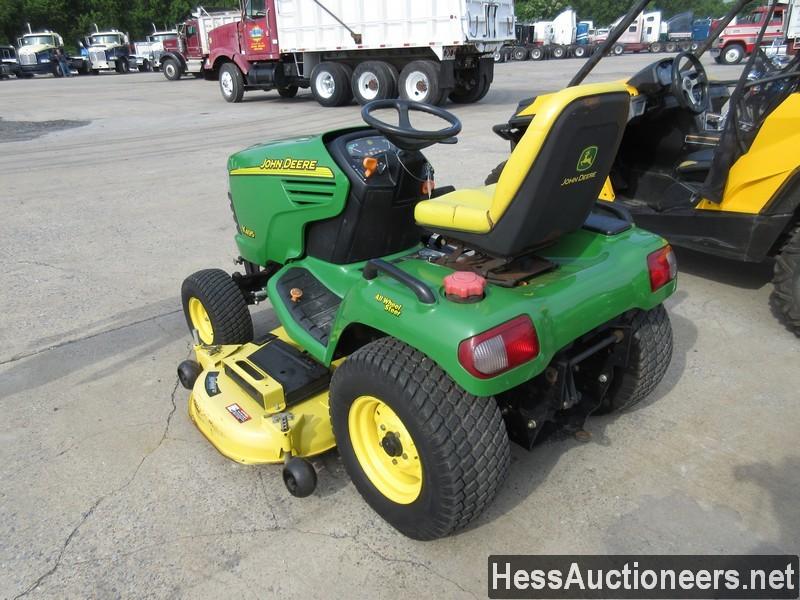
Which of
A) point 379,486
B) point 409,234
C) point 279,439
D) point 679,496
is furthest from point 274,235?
point 679,496

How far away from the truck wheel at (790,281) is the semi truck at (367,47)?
9754 mm

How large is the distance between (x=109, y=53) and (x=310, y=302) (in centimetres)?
3238

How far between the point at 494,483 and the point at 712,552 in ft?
2.78

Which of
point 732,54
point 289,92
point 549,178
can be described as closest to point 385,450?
point 549,178

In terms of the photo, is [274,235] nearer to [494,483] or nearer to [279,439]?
[279,439]

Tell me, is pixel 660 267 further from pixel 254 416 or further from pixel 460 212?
pixel 254 416

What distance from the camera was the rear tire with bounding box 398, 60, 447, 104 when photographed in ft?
40.2

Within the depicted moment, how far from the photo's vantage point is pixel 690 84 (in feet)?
15.3

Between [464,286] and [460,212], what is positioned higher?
[460,212]

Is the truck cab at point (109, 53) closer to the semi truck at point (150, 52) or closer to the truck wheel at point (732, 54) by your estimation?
the semi truck at point (150, 52)

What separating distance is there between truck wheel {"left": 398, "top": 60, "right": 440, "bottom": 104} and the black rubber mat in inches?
407

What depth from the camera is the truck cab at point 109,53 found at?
2941 centimetres

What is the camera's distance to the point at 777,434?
2695 millimetres

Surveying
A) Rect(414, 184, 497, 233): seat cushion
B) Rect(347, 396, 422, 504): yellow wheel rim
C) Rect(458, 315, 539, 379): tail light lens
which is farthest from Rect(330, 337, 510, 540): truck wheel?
Rect(414, 184, 497, 233): seat cushion
